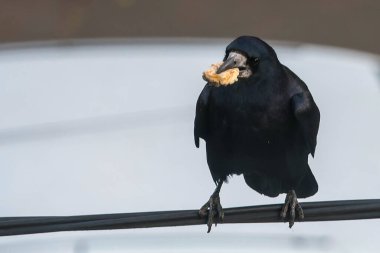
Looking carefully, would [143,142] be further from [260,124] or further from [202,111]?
[260,124]

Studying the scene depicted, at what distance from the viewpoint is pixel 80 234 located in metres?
4.01

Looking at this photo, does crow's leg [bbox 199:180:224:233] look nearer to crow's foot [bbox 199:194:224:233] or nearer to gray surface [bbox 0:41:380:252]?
crow's foot [bbox 199:194:224:233]

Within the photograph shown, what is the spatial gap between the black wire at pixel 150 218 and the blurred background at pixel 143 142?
1.95ft

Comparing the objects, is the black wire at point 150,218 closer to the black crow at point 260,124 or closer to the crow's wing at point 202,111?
the black crow at point 260,124

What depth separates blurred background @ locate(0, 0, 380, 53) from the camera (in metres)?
11.6

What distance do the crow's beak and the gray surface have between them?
674 mm

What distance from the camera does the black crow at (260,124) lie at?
3932mm

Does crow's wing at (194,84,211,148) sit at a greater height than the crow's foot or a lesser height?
greater

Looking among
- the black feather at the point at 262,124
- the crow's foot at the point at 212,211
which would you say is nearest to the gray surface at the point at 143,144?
the crow's foot at the point at 212,211

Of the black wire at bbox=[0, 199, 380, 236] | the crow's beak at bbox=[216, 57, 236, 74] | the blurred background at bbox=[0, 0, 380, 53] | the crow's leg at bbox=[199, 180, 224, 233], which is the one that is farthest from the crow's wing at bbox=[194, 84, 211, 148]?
the blurred background at bbox=[0, 0, 380, 53]

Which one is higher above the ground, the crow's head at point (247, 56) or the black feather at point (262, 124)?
the crow's head at point (247, 56)

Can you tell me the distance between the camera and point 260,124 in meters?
4.02

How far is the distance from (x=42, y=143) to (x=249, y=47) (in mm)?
1329

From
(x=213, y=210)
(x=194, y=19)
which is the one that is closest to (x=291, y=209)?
(x=213, y=210)
